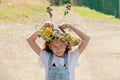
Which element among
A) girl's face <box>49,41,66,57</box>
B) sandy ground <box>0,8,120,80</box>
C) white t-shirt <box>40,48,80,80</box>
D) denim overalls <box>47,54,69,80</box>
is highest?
girl's face <box>49,41,66,57</box>

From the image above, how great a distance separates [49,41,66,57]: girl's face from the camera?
4801 mm

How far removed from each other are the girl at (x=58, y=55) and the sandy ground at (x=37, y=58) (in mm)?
3786

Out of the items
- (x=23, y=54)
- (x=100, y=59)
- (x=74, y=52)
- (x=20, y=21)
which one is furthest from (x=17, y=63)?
(x=20, y=21)

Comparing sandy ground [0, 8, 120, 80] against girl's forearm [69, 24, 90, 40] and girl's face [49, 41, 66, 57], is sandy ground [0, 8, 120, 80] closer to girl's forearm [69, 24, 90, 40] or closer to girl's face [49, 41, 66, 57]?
girl's forearm [69, 24, 90, 40]

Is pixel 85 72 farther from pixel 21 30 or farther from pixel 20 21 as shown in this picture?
pixel 20 21

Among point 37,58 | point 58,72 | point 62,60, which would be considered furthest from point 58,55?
point 37,58

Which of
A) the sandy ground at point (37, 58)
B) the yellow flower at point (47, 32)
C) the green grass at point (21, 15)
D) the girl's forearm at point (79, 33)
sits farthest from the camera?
the green grass at point (21, 15)

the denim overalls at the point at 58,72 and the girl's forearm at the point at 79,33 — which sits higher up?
the girl's forearm at the point at 79,33

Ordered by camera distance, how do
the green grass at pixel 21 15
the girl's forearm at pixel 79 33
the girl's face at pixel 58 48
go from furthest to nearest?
the green grass at pixel 21 15 < the girl's forearm at pixel 79 33 < the girl's face at pixel 58 48

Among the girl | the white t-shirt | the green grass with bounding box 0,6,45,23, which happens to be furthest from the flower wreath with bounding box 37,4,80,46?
the green grass with bounding box 0,6,45,23

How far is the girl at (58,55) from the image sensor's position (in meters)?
4.77

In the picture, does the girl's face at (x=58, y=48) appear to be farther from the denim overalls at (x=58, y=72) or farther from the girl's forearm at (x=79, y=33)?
the girl's forearm at (x=79, y=33)

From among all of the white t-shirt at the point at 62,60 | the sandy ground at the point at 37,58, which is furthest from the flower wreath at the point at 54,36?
the sandy ground at the point at 37,58

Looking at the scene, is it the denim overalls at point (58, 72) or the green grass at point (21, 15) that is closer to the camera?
the denim overalls at point (58, 72)
